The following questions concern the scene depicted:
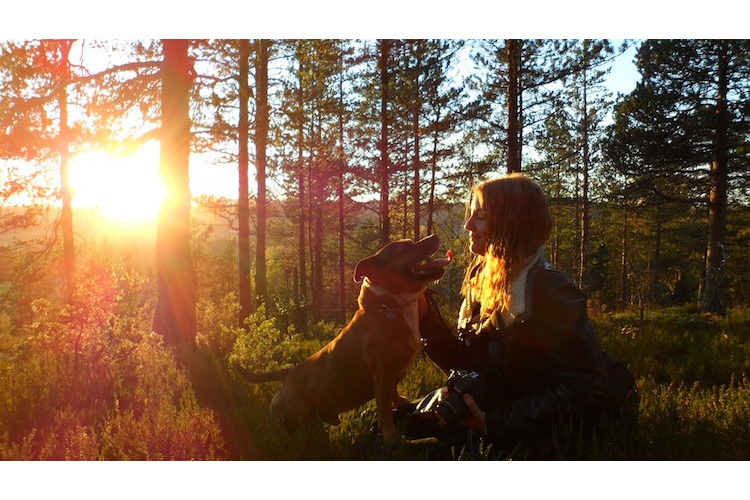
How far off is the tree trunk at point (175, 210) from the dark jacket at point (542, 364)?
5.88 meters

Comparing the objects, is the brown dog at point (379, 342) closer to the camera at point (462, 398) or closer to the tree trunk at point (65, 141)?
the camera at point (462, 398)

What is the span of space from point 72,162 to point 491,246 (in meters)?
7.45

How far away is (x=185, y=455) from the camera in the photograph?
12.2ft

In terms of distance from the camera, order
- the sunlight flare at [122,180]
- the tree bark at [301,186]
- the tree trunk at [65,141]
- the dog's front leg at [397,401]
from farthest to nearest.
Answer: the tree bark at [301,186]
the sunlight flare at [122,180]
the tree trunk at [65,141]
the dog's front leg at [397,401]

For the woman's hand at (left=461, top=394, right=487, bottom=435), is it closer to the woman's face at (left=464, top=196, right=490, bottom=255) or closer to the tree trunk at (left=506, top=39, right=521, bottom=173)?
the woman's face at (left=464, top=196, right=490, bottom=255)

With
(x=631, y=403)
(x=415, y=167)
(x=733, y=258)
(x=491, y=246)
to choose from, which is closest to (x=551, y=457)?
(x=631, y=403)

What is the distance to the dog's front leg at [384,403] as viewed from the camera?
3.55 m

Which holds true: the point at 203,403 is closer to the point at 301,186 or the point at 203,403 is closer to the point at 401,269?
the point at 401,269

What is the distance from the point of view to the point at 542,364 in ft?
9.78

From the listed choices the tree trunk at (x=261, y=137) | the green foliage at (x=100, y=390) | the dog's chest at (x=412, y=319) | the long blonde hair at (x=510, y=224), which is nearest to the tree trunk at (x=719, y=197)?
the tree trunk at (x=261, y=137)

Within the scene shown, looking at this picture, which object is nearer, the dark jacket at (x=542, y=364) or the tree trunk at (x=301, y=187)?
the dark jacket at (x=542, y=364)

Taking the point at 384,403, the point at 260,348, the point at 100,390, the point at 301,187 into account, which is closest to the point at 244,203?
the point at 260,348

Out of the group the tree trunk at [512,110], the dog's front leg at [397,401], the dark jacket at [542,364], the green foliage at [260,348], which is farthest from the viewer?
the tree trunk at [512,110]

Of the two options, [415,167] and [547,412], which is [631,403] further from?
[415,167]
